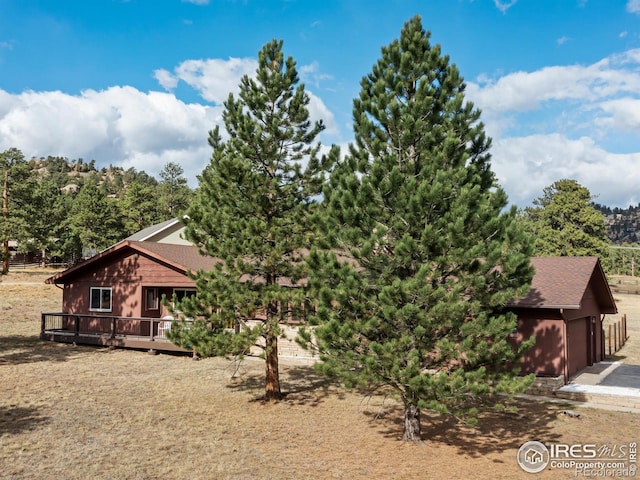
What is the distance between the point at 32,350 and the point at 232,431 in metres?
13.8

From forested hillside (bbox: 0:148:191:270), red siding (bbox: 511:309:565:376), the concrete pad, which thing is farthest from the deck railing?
forested hillside (bbox: 0:148:191:270)

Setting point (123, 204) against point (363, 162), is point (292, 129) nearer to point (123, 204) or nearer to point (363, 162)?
point (363, 162)

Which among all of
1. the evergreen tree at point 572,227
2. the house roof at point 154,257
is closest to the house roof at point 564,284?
the house roof at point 154,257

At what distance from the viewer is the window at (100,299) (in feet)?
74.8

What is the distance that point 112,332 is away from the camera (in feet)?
69.4

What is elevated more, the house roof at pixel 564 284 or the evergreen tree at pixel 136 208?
the evergreen tree at pixel 136 208

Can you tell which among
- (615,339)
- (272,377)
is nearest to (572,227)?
(615,339)

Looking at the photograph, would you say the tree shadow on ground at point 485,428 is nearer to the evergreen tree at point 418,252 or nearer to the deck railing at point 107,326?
the evergreen tree at point 418,252

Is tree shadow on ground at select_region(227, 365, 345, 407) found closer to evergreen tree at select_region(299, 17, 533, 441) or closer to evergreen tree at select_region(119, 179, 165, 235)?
evergreen tree at select_region(299, 17, 533, 441)

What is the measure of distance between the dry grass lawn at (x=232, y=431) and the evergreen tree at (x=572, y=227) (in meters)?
30.0

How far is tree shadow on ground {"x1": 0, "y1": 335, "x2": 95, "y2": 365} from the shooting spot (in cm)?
1820

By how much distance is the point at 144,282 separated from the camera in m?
21.8

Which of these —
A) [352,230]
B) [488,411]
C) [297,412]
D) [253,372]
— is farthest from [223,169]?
[488,411]

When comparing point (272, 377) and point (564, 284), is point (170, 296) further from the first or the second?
point (564, 284)
